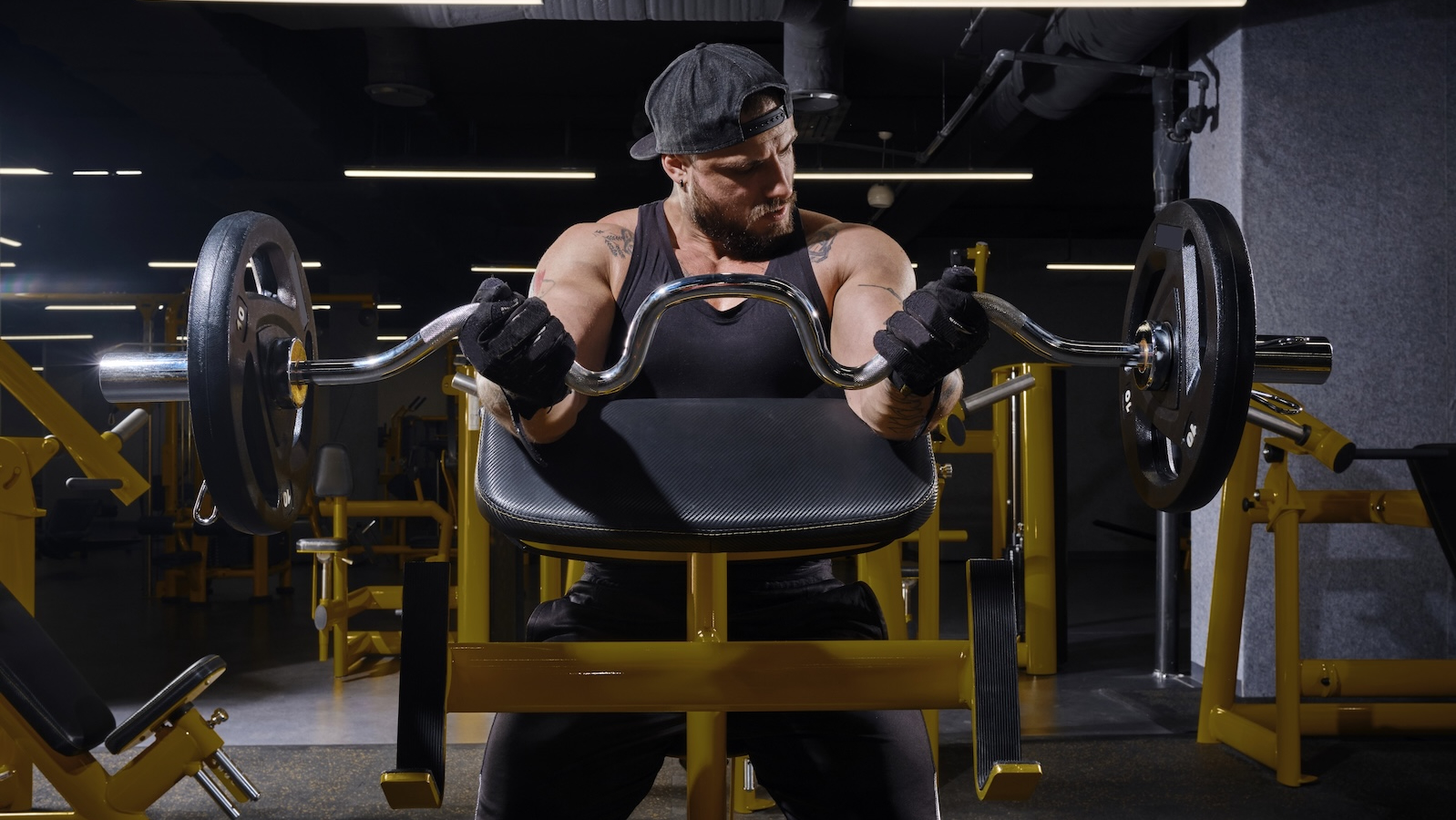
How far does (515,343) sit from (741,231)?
1.76 feet

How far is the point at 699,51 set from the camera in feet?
4.46

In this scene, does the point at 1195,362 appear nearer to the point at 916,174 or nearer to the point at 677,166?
the point at 677,166

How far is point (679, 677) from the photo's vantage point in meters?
1.22

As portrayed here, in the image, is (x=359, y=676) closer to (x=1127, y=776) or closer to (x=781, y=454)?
(x=1127, y=776)

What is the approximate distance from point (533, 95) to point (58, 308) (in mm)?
9999

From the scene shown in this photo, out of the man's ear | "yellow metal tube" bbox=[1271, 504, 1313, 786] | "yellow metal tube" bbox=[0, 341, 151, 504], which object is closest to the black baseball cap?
the man's ear

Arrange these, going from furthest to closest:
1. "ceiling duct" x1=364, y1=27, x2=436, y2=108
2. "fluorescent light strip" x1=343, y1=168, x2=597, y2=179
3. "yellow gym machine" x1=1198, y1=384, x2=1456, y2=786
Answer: "fluorescent light strip" x1=343, y1=168, x2=597, y2=179, "ceiling duct" x1=364, y1=27, x2=436, y2=108, "yellow gym machine" x1=1198, y1=384, x2=1456, y2=786

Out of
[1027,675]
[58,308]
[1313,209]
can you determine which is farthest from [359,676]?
[58,308]

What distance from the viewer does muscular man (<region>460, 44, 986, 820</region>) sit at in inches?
52.1

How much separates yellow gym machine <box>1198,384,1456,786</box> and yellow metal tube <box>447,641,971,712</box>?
1.90 metres

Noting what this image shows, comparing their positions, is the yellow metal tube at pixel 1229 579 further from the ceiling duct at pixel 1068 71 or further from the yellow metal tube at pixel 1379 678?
the ceiling duct at pixel 1068 71

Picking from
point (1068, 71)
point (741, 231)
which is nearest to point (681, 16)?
point (1068, 71)

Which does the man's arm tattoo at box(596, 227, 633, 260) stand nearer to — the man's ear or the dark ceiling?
the man's ear

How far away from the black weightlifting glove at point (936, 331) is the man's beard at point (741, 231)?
40 cm
